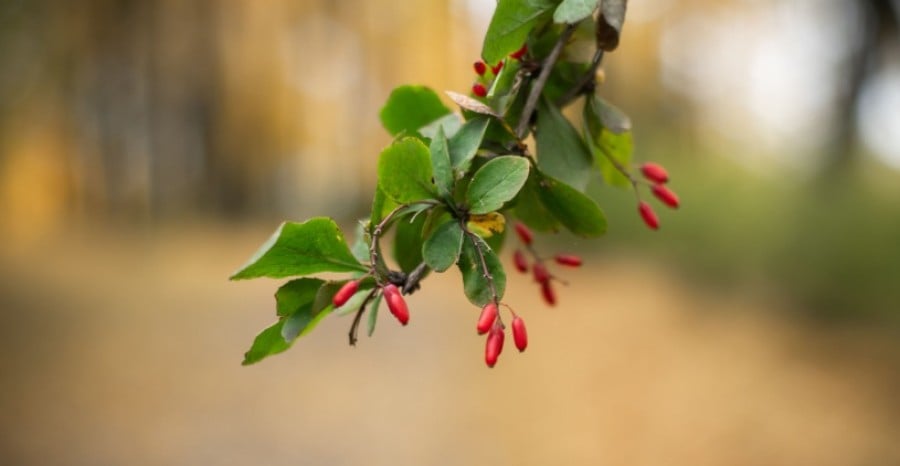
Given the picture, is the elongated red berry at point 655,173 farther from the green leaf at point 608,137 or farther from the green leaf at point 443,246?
the green leaf at point 443,246

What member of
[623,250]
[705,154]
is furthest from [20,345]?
[705,154]

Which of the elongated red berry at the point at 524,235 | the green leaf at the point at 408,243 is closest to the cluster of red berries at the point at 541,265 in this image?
the elongated red berry at the point at 524,235

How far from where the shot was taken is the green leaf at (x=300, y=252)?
0.31 m

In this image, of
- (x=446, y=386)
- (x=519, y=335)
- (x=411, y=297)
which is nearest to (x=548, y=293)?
(x=519, y=335)

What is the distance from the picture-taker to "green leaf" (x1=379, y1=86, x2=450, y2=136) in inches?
15.9

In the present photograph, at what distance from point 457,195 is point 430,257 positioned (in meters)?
0.05

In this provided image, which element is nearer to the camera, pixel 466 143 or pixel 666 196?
pixel 466 143

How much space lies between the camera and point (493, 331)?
1.07 feet

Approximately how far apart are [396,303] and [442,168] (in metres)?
0.06

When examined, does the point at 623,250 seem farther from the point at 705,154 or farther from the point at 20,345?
the point at 20,345

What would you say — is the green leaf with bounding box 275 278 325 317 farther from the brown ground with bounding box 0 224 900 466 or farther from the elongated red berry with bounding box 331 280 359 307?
the brown ground with bounding box 0 224 900 466

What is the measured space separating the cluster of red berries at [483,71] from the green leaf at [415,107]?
3cm

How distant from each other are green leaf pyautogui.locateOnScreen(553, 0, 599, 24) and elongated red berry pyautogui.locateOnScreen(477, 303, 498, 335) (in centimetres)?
13

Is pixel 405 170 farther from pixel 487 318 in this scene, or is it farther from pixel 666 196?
pixel 666 196
